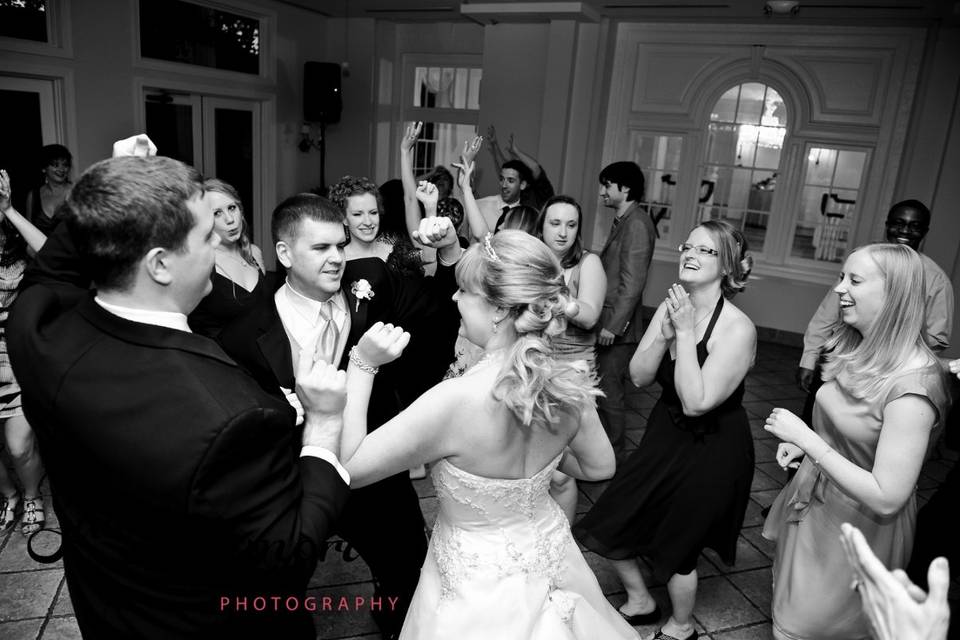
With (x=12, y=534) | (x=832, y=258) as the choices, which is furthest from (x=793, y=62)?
(x=12, y=534)

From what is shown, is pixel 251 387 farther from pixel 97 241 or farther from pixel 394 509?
pixel 394 509

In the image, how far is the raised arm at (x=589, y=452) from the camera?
1708mm

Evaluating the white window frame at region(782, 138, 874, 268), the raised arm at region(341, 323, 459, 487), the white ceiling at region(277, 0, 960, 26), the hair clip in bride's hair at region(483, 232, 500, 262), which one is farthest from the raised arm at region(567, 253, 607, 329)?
the white window frame at region(782, 138, 874, 268)

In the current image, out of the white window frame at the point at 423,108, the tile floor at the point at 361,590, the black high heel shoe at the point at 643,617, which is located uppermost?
the white window frame at the point at 423,108

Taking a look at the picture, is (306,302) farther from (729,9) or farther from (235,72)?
(235,72)

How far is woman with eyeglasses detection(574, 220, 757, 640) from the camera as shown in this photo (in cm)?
218

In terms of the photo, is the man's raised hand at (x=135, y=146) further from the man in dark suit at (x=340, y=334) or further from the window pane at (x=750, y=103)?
the window pane at (x=750, y=103)

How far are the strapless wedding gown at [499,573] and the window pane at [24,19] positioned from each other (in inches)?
226

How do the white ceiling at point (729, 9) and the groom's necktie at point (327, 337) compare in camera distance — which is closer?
the groom's necktie at point (327, 337)

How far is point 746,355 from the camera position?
2186mm

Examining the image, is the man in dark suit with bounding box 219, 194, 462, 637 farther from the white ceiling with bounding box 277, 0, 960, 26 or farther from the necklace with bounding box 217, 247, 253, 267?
the white ceiling with bounding box 277, 0, 960, 26

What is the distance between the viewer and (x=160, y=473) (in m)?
1.06

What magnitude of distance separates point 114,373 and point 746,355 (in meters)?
1.86

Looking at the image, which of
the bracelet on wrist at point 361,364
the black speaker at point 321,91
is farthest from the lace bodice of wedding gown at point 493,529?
the black speaker at point 321,91
